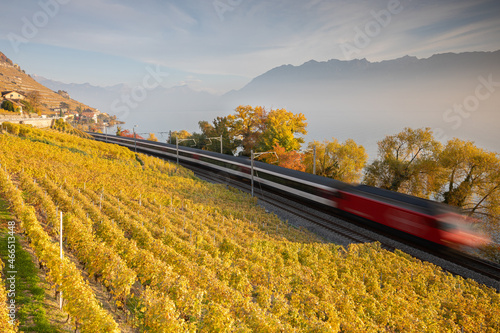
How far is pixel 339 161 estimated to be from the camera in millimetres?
43812

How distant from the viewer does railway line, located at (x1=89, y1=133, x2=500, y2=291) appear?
596 inches

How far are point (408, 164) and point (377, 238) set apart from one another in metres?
22.8

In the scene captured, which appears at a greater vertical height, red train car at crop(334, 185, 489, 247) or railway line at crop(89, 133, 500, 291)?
red train car at crop(334, 185, 489, 247)

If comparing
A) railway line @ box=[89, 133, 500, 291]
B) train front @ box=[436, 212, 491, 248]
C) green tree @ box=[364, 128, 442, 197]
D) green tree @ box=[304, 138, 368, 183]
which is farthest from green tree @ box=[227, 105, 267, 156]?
train front @ box=[436, 212, 491, 248]

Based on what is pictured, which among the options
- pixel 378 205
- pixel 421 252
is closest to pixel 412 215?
pixel 378 205

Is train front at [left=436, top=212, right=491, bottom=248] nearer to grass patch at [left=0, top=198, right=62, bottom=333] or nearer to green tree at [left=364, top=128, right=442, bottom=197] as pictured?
grass patch at [left=0, top=198, right=62, bottom=333]

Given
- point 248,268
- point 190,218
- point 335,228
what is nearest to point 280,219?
point 335,228

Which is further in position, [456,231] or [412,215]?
[412,215]

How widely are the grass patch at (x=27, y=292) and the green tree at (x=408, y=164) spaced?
129 ft

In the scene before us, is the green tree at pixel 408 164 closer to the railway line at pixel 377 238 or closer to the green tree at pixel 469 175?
the green tree at pixel 469 175

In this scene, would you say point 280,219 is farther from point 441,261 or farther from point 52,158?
point 52,158

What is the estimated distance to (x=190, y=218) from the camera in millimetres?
19625

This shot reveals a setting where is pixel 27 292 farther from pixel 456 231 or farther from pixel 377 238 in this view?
pixel 456 231

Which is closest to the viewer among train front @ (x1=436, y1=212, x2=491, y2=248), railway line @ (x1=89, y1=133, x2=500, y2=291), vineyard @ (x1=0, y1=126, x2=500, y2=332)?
vineyard @ (x1=0, y1=126, x2=500, y2=332)
